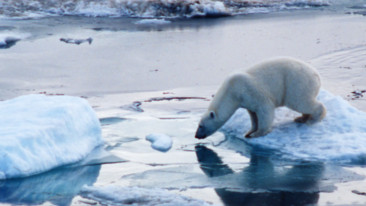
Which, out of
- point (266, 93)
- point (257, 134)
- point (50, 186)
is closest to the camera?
point (50, 186)

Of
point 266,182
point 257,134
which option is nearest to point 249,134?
point 257,134

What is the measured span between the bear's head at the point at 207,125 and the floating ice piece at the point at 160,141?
0.35 meters

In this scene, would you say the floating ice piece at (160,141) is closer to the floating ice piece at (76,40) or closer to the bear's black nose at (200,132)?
the bear's black nose at (200,132)

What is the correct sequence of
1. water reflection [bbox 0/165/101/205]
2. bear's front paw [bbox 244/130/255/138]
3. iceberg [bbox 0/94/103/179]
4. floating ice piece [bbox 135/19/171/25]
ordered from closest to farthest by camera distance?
water reflection [bbox 0/165/101/205], iceberg [bbox 0/94/103/179], bear's front paw [bbox 244/130/255/138], floating ice piece [bbox 135/19/171/25]

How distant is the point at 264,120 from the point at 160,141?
1.20 meters

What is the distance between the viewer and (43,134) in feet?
17.9

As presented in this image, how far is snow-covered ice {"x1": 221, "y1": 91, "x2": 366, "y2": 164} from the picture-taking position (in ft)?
18.3

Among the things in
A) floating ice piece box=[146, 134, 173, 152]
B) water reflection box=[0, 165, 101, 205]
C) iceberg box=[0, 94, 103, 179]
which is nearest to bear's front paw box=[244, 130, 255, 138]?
floating ice piece box=[146, 134, 173, 152]

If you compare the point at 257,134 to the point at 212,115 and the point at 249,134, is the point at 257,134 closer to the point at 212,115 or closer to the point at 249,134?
the point at 249,134

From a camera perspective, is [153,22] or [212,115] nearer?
[212,115]

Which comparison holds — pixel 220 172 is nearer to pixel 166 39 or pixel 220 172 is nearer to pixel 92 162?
pixel 92 162

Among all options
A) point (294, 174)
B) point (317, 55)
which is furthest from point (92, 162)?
point (317, 55)

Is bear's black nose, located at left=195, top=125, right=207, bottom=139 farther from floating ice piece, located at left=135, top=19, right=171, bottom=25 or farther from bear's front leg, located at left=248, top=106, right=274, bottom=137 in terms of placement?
floating ice piece, located at left=135, top=19, right=171, bottom=25

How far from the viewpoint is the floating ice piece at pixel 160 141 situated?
598 centimetres
